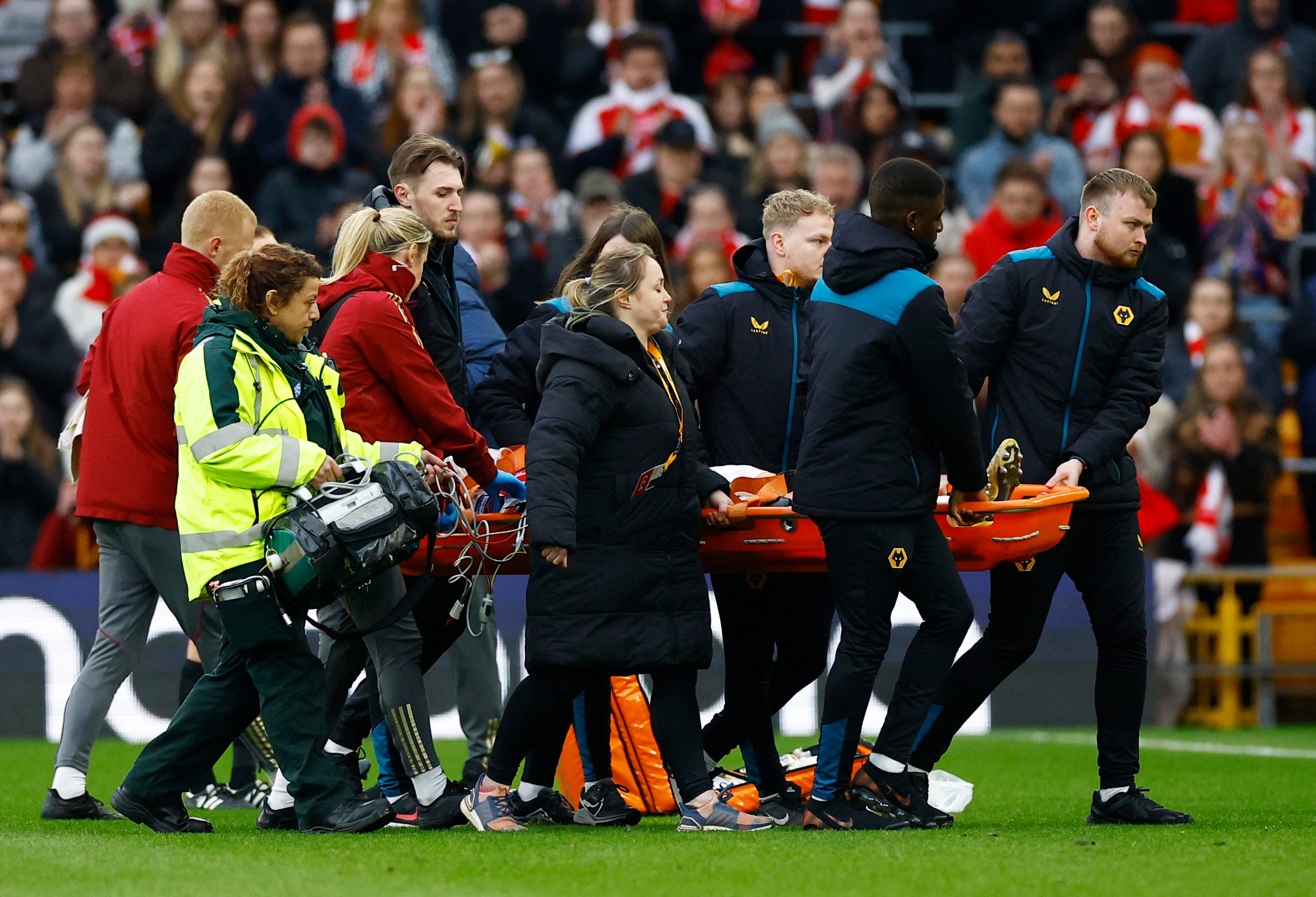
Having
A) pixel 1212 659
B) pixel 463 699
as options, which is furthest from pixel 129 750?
pixel 1212 659

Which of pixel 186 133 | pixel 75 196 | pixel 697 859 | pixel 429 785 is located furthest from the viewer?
pixel 186 133

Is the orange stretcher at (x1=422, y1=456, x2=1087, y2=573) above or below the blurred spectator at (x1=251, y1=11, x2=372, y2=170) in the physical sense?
below

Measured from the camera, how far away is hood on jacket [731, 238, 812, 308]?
22.0 feet

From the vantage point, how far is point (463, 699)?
25.4 feet

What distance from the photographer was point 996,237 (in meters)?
12.6

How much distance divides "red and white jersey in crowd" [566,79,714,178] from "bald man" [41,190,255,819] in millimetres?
7125

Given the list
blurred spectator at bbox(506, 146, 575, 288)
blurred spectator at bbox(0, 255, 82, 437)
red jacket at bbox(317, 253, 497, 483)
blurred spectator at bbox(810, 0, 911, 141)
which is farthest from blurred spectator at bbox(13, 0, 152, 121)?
red jacket at bbox(317, 253, 497, 483)

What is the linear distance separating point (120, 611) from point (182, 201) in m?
7.28

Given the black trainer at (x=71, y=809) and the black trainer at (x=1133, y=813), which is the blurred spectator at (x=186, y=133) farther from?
the black trainer at (x=1133, y=813)

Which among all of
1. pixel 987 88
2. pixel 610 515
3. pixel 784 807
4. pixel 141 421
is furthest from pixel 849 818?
pixel 987 88

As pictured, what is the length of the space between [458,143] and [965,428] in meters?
8.33

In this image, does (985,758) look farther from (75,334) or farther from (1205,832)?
(75,334)

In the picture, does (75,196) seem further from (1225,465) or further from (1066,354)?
(1066,354)

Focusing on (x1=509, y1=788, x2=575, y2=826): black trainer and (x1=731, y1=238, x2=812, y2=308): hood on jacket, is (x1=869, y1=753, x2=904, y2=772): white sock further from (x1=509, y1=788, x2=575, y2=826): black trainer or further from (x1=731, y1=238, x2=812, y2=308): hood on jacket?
(x1=731, y1=238, x2=812, y2=308): hood on jacket
